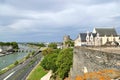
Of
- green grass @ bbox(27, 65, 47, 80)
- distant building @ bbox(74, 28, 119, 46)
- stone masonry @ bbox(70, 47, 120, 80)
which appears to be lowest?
green grass @ bbox(27, 65, 47, 80)

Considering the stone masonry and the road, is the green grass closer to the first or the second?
the road

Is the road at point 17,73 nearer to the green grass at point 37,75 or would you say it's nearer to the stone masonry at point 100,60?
the green grass at point 37,75

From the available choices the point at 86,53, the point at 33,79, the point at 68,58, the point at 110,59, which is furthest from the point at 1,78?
the point at 110,59

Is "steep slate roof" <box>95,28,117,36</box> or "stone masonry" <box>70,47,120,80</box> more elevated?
"steep slate roof" <box>95,28,117,36</box>

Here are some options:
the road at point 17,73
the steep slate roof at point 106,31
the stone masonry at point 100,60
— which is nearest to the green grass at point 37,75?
the road at point 17,73

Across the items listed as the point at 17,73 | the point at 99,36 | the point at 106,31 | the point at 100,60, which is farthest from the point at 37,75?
the point at 100,60

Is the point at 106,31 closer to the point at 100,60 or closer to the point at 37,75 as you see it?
the point at 37,75

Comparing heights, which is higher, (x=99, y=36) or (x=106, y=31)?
(x=106, y=31)

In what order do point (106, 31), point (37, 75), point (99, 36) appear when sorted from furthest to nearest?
point (106, 31)
point (99, 36)
point (37, 75)

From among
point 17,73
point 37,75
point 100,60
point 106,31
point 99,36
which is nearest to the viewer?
point 100,60

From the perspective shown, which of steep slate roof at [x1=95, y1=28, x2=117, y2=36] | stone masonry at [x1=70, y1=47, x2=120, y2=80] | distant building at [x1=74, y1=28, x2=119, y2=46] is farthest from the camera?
steep slate roof at [x1=95, y1=28, x2=117, y2=36]

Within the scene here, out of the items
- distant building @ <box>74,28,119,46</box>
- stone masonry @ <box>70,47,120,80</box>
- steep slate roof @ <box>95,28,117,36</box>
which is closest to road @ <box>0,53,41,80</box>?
distant building @ <box>74,28,119,46</box>

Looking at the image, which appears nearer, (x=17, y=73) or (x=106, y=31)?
(x=17, y=73)

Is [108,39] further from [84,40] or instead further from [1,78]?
[1,78]
